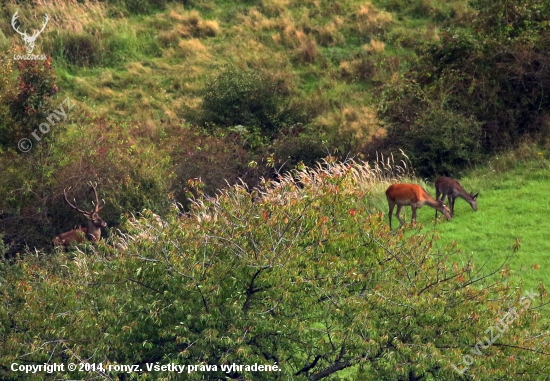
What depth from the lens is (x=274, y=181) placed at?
18.8 meters

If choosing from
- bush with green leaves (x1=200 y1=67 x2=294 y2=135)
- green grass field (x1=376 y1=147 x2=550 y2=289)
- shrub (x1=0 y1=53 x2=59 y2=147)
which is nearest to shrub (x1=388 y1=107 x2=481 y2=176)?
green grass field (x1=376 y1=147 x2=550 y2=289)

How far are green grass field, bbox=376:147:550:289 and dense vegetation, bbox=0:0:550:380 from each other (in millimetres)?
81

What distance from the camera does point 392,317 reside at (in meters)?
11.5

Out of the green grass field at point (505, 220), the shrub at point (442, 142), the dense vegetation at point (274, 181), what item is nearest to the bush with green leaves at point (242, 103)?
the dense vegetation at point (274, 181)

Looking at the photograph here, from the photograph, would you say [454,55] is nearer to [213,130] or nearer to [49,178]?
[213,130]

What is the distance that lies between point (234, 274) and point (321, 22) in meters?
27.6

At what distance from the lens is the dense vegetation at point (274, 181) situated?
37.8ft

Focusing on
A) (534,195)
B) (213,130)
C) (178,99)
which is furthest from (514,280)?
(178,99)

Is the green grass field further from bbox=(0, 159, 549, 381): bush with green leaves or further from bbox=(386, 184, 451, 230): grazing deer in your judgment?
bbox=(0, 159, 549, 381): bush with green leaves

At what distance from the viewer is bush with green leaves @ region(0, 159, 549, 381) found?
11.2 meters

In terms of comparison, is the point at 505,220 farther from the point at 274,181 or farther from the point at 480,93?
the point at 480,93

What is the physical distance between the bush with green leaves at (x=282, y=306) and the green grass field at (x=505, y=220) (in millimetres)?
5632

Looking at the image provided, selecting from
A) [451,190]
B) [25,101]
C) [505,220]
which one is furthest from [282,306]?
[25,101]

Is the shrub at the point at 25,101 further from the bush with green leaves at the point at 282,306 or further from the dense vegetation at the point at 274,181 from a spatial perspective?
the bush with green leaves at the point at 282,306
